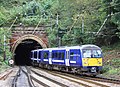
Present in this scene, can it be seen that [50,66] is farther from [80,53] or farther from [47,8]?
[47,8]

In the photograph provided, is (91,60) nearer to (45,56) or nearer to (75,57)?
(75,57)

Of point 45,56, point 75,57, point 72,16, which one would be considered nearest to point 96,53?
point 75,57

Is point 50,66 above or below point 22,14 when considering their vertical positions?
below

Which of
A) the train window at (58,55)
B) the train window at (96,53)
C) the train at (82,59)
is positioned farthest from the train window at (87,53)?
the train window at (58,55)

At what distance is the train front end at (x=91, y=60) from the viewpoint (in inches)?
1113

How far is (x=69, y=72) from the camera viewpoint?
109ft

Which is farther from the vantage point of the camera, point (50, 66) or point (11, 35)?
point (11, 35)

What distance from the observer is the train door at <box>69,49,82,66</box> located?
29.1 m

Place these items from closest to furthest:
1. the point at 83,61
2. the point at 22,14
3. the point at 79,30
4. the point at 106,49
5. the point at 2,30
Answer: the point at 83,61, the point at 106,49, the point at 79,30, the point at 2,30, the point at 22,14

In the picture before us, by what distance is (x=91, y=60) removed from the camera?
28.7 metres

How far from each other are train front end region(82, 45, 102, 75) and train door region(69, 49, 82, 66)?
50 cm

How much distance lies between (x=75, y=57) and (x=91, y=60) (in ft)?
5.71

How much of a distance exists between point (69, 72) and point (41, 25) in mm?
26435

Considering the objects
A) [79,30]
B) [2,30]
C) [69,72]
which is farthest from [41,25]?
[69,72]
